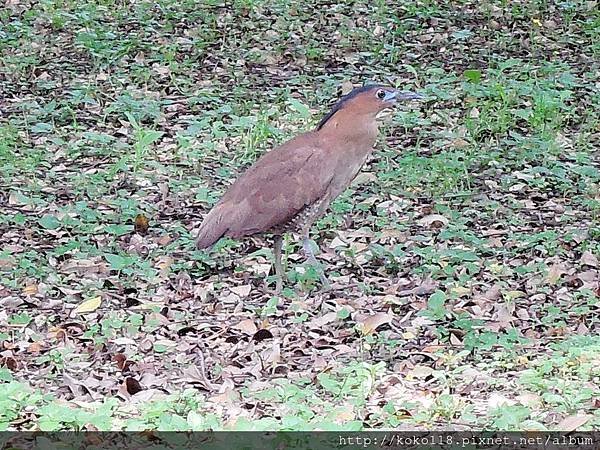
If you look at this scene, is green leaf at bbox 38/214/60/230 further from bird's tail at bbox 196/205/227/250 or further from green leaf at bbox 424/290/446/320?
green leaf at bbox 424/290/446/320

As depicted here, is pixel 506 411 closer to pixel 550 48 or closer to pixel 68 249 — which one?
pixel 68 249

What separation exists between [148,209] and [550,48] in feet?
16.6

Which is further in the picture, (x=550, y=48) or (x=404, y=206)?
(x=550, y=48)

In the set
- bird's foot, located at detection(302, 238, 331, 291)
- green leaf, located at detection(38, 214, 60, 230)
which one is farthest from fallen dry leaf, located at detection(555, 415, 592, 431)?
green leaf, located at detection(38, 214, 60, 230)

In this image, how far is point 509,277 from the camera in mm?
6742

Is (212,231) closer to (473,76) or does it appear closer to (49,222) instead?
(49,222)

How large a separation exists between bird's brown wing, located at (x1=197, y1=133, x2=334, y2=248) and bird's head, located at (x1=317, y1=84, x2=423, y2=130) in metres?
0.27

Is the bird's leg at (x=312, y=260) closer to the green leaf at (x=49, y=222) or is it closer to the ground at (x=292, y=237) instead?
the ground at (x=292, y=237)

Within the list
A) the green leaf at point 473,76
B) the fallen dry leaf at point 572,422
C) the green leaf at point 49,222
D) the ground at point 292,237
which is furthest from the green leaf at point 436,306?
the green leaf at point 473,76

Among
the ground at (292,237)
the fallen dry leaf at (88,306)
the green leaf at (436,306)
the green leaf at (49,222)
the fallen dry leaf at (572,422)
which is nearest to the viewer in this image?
the fallen dry leaf at (572,422)

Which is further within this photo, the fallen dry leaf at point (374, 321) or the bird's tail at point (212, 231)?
the bird's tail at point (212, 231)

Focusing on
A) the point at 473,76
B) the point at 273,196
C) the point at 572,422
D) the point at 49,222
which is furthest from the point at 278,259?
the point at 473,76

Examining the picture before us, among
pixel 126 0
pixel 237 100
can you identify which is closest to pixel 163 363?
pixel 237 100

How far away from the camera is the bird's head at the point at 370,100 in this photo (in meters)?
6.68
